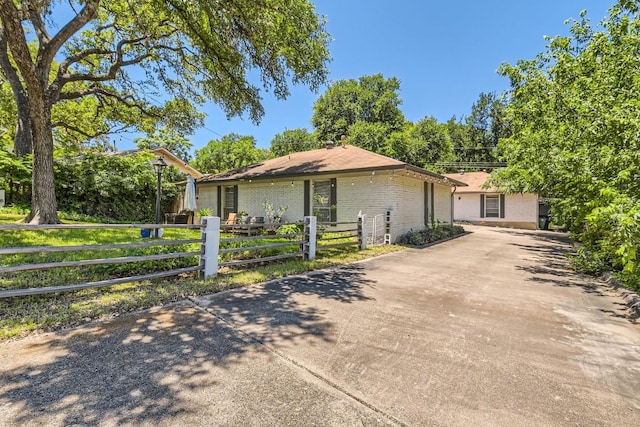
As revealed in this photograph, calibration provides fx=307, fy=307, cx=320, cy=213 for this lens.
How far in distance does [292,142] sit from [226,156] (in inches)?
324

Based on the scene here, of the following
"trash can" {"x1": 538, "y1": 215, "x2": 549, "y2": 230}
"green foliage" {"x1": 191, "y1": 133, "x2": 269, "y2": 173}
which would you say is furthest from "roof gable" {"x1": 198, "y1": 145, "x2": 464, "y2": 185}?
"green foliage" {"x1": 191, "y1": 133, "x2": 269, "y2": 173}

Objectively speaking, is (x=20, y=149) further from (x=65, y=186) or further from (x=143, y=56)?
(x=143, y=56)

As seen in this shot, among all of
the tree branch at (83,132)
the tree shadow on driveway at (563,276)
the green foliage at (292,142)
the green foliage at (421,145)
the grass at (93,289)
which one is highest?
the green foliage at (292,142)

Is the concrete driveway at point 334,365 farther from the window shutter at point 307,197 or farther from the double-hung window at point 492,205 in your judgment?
the double-hung window at point 492,205

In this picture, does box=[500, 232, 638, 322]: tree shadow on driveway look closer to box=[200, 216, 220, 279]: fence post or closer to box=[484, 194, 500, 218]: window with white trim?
box=[200, 216, 220, 279]: fence post

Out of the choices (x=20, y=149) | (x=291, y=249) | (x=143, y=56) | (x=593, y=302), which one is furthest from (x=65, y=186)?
(x=593, y=302)

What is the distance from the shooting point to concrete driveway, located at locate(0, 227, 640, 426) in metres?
2.20

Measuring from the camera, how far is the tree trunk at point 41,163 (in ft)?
29.9

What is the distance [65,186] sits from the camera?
14.4 m

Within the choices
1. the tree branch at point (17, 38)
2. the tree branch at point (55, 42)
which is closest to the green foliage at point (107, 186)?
the tree branch at point (55, 42)

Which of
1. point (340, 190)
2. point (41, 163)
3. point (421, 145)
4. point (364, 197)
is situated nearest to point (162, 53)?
point (41, 163)

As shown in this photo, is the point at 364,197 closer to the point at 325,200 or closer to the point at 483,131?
the point at 325,200

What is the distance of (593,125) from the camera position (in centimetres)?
589

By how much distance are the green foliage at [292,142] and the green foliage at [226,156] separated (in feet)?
9.28
